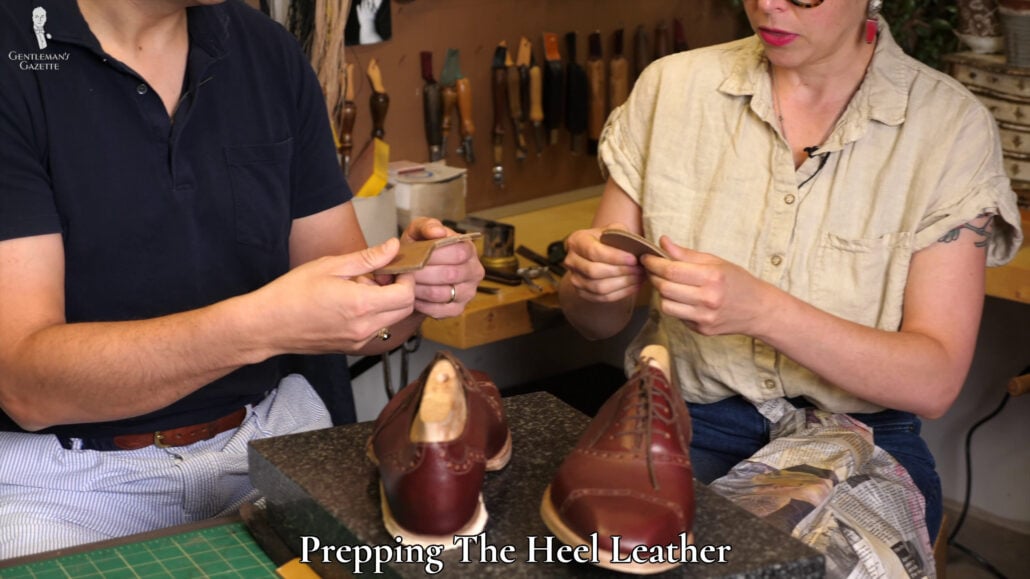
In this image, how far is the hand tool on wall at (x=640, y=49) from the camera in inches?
168

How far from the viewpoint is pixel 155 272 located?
202cm

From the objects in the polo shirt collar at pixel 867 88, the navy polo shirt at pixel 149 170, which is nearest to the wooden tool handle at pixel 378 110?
the navy polo shirt at pixel 149 170

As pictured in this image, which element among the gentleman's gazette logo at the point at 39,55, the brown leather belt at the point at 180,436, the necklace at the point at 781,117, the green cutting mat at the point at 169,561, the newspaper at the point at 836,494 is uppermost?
the gentleman's gazette logo at the point at 39,55

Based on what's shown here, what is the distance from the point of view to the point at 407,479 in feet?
4.51

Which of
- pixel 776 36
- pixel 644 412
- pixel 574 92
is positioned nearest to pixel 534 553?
pixel 644 412

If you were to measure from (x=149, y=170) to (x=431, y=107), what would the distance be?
1.87m

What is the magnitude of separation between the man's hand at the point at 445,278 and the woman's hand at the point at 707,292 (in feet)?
0.96

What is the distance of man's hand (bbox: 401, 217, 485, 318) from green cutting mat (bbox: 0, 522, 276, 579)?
0.50 metres

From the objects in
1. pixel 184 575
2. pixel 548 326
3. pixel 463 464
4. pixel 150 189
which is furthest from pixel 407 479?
pixel 548 326

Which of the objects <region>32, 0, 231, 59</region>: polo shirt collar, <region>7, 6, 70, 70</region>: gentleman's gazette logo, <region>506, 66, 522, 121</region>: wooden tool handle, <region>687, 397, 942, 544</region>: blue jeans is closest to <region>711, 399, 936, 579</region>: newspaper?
<region>687, 397, 942, 544</region>: blue jeans

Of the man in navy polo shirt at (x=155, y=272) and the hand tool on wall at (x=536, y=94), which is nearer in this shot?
the man in navy polo shirt at (x=155, y=272)

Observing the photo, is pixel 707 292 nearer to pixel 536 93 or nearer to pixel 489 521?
pixel 489 521

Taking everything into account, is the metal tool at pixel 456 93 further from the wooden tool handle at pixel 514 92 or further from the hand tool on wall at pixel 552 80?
the hand tool on wall at pixel 552 80

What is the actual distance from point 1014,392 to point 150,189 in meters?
1.96
